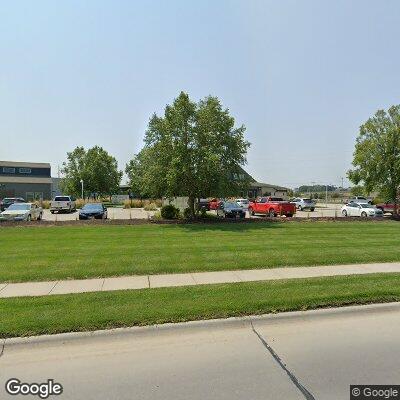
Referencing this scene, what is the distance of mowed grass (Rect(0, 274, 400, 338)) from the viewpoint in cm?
514

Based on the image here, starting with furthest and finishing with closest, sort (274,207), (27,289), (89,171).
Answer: (89,171) < (274,207) < (27,289)

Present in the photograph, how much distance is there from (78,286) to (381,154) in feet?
77.8

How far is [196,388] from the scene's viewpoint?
3570 mm

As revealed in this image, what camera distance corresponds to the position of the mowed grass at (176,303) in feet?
16.9

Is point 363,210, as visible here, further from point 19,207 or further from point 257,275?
point 19,207

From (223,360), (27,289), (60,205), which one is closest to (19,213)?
(60,205)

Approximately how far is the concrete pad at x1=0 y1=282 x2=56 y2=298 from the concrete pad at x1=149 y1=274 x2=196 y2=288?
2132 mm

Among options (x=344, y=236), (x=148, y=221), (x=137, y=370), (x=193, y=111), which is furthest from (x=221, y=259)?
(x=193, y=111)

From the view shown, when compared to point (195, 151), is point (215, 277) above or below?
below

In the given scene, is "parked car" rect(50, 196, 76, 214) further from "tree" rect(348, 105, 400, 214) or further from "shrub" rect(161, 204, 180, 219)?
"tree" rect(348, 105, 400, 214)

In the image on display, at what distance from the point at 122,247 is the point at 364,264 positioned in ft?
24.2

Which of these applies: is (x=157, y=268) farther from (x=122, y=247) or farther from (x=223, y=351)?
(x=223, y=351)

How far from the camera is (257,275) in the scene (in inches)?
324

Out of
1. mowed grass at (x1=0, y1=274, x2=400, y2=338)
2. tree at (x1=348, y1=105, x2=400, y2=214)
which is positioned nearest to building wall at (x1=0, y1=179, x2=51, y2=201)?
tree at (x1=348, y1=105, x2=400, y2=214)
